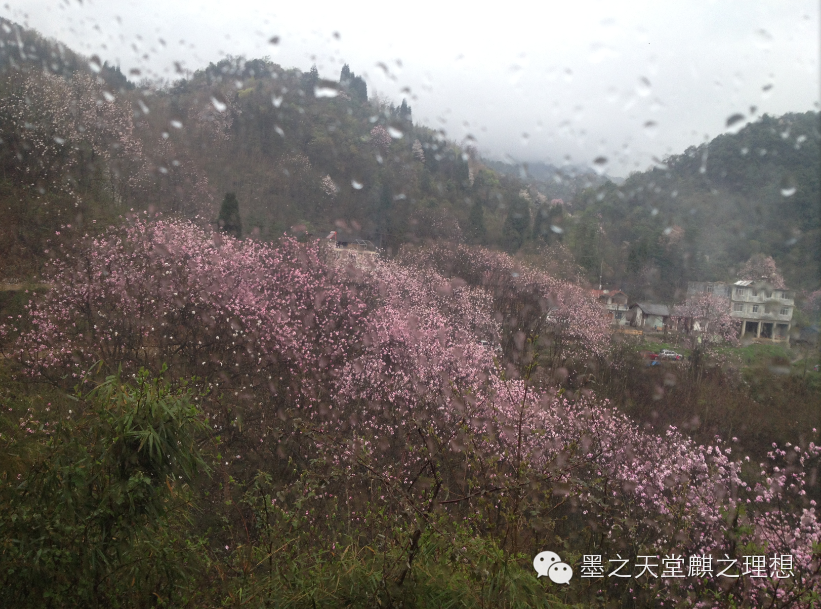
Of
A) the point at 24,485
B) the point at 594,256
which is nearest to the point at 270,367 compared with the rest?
the point at 24,485

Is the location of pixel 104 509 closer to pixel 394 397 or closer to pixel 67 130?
pixel 394 397

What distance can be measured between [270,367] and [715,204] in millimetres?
9902

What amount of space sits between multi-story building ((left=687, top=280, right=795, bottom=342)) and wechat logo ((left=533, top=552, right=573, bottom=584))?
10.2 m

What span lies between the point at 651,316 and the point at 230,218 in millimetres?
10448

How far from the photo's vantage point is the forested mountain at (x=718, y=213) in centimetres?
945

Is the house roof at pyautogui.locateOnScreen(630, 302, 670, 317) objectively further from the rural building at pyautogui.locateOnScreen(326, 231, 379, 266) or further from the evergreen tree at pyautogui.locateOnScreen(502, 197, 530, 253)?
the rural building at pyautogui.locateOnScreen(326, 231, 379, 266)

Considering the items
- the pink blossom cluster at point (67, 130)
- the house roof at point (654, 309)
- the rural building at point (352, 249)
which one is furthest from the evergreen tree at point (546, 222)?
the pink blossom cluster at point (67, 130)

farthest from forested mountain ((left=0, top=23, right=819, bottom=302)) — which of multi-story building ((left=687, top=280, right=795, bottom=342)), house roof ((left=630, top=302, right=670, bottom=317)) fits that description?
multi-story building ((left=687, top=280, right=795, bottom=342))

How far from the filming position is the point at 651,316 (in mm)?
10797

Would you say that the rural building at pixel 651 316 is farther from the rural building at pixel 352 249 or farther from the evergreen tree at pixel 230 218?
the evergreen tree at pixel 230 218

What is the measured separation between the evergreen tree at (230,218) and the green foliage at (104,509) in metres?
10.3

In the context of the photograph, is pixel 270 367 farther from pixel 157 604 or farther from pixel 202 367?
pixel 157 604

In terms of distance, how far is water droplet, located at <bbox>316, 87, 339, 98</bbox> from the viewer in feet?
65.1

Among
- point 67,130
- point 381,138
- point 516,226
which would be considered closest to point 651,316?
point 516,226
